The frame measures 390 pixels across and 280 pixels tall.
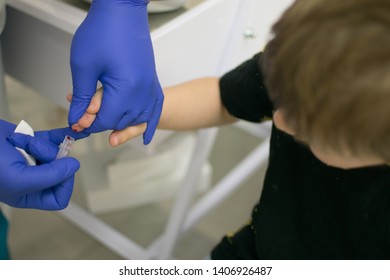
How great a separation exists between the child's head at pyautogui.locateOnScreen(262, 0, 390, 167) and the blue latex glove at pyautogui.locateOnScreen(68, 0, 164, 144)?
18cm

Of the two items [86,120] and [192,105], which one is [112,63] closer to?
[86,120]

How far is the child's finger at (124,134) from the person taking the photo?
2.02ft

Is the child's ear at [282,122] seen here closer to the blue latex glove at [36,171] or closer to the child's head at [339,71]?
the child's head at [339,71]

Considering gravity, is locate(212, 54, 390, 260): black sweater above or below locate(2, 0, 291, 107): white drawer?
below

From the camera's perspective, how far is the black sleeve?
71 centimetres

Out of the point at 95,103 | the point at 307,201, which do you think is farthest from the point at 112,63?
the point at 307,201

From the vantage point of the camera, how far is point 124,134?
2.05 ft

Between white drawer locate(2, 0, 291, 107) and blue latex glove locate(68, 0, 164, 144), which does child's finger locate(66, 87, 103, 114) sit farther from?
white drawer locate(2, 0, 291, 107)

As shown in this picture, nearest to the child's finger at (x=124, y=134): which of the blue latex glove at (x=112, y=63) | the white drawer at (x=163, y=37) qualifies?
the blue latex glove at (x=112, y=63)

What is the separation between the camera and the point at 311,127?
18.3 inches

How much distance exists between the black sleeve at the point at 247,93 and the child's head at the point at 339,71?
0.23 meters

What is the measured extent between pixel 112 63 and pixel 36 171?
150mm

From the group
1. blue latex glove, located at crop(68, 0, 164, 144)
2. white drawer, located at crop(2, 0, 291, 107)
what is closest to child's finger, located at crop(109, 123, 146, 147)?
blue latex glove, located at crop(68, 0, 164, 144)

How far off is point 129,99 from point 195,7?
28cm
